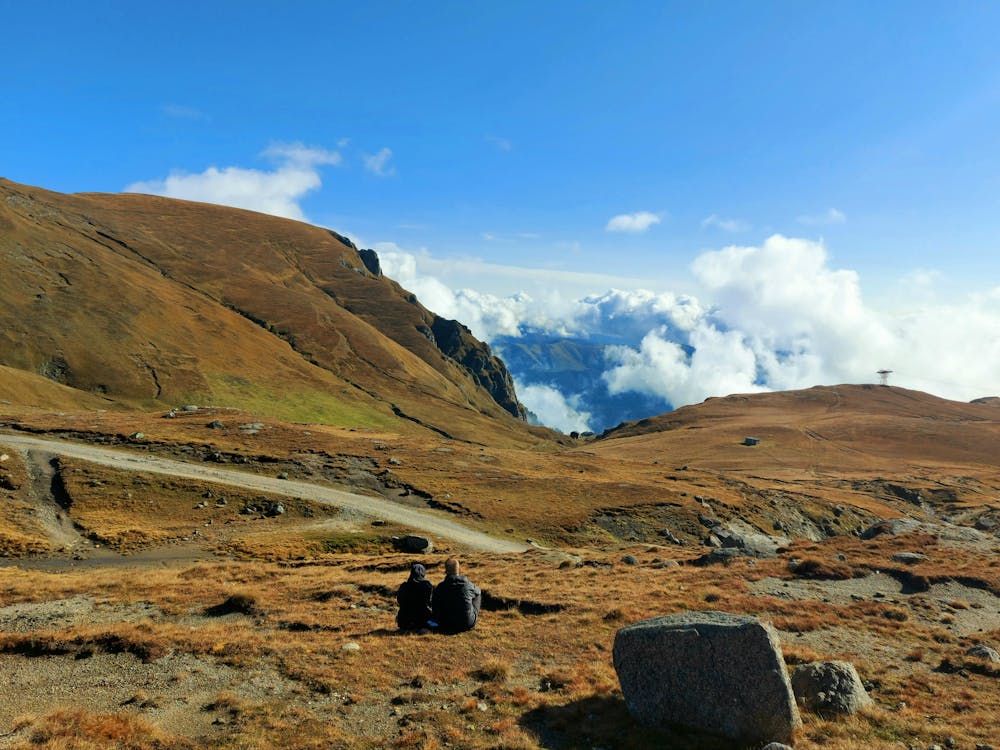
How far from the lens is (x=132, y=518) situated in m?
44.1

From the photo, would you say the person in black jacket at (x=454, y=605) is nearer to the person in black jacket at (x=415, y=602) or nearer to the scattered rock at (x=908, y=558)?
the person in black jacket at (x=415, y=602)

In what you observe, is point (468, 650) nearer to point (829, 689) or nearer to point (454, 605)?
point (454, 605)

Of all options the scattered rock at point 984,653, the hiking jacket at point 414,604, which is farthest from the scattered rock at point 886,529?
the hiking jacket at point 414,604

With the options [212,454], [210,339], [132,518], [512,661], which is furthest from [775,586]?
[210,339]

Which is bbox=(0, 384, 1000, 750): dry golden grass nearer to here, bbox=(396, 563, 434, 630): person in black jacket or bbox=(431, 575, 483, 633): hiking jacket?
bbox=(431, 575, 483, 633): hiking jacket

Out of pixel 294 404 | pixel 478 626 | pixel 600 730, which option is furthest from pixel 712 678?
pixel 294 404

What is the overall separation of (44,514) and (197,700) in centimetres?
4033

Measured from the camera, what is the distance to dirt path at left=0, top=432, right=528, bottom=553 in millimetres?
49531

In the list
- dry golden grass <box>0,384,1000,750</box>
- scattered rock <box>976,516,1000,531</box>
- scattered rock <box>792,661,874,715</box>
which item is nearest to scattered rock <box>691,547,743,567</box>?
dry golden grass <box>0,384,1000,750</box>

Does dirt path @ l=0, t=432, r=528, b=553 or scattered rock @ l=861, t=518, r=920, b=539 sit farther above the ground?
scattered rock @ l=861, t=518, r=920, b=539

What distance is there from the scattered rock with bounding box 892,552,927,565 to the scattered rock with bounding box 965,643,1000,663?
51.4 feet

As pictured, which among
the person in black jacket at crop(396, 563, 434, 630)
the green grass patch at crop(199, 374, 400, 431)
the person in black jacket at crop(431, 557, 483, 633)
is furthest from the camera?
the green grass patch at crop(199, 374, 400, 431)

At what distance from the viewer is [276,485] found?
55.5 m

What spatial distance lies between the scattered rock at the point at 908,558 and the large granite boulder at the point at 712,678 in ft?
86.8
